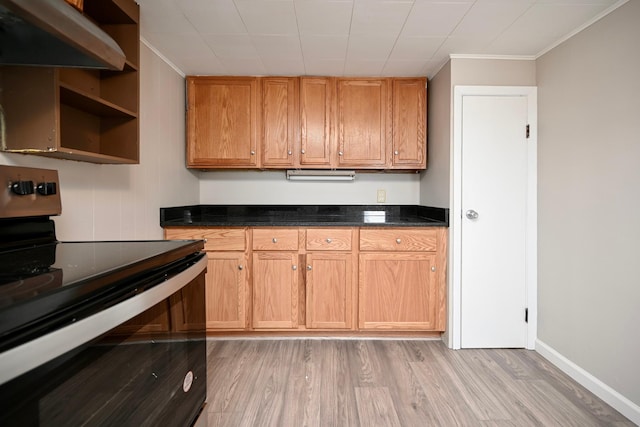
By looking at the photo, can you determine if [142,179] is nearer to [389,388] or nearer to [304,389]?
[304,389]

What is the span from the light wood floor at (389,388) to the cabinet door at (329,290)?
0.17 m

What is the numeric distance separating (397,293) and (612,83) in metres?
1.73

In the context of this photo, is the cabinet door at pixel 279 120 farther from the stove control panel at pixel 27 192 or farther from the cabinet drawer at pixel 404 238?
the stove control panel at pixel 27 192

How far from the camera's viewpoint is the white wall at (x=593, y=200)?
5.12ft

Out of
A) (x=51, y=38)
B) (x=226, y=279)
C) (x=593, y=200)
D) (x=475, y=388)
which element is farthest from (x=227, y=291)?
(x=593, y=200)

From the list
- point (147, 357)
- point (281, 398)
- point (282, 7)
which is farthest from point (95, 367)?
point (282, 7)

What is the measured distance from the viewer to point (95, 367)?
58 cm

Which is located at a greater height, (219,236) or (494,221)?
(494,221)

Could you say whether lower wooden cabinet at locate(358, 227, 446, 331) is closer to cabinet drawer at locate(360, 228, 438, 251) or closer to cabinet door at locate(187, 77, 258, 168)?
cabinet drawer at locate(360, 228, 438, 251)

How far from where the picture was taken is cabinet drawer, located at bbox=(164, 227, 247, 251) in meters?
2.33

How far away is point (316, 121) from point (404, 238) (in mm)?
1181

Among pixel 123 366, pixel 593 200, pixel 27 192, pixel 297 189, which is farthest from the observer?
pixel 297 189

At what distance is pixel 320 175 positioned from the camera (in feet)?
9.24

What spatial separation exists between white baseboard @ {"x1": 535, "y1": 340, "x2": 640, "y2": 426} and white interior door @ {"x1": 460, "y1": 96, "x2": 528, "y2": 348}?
17cm
